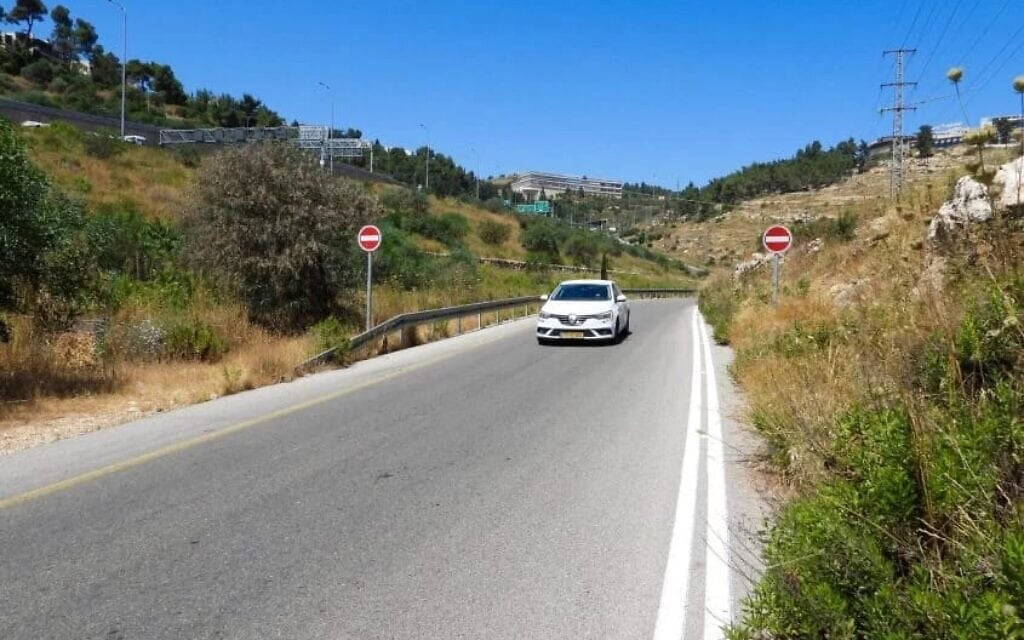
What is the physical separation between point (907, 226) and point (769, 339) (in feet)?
9.69

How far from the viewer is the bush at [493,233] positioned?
252 feet

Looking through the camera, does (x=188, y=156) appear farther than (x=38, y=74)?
No

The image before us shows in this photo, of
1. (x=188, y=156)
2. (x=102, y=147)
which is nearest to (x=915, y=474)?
(x=102, y=147)

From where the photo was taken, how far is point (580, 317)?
720 inches

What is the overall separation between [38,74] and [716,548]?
11942 centimetres

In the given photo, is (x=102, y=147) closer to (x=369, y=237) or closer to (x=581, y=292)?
(x=369, y=237)

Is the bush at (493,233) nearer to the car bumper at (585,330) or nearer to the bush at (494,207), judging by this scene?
the bush at (494,207)

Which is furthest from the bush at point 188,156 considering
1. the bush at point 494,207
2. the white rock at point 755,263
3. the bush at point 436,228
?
the bush at point 494,207

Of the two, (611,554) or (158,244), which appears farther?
(158,244)

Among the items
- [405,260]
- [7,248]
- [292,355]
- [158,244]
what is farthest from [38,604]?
[405,260]

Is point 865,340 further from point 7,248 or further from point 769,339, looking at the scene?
point 7,248

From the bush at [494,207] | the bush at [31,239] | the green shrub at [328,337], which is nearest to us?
the bush at [31,239]

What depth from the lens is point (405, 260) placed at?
32.2m

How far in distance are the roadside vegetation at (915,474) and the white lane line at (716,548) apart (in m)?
0.33
